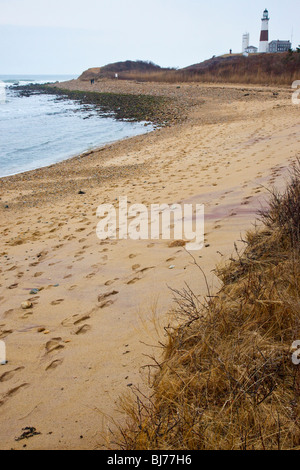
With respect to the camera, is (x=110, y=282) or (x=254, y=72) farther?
(x=254, y=72)

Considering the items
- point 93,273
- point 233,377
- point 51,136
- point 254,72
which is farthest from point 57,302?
point 254,72

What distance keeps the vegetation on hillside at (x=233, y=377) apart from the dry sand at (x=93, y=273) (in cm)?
28

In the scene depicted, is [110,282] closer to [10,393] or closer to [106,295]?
→ [106,295]

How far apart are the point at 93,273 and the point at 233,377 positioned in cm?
264

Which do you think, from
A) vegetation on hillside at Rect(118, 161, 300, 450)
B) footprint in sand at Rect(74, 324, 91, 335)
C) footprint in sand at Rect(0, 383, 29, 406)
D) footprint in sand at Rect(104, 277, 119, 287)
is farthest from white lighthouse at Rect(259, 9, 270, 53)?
footprint in sand at Rect(0, 383, 29, 406)

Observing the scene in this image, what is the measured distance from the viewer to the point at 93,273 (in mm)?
4254

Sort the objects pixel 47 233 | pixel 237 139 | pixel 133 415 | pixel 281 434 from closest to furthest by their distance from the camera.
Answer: pixel 281 434, pixel 133 415, pixel 47 233, pixel 237 139

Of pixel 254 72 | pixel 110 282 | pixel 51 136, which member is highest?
pixel 254 72

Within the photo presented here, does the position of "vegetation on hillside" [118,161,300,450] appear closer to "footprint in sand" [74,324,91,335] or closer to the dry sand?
the dry sand

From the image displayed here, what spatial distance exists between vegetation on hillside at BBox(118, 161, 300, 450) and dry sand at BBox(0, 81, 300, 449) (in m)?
0.28

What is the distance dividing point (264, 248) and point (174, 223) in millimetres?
2500

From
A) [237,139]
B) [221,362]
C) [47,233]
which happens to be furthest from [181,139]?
[221,362]

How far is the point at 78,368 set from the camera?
8.52ft

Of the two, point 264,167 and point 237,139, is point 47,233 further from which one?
point 237,139
